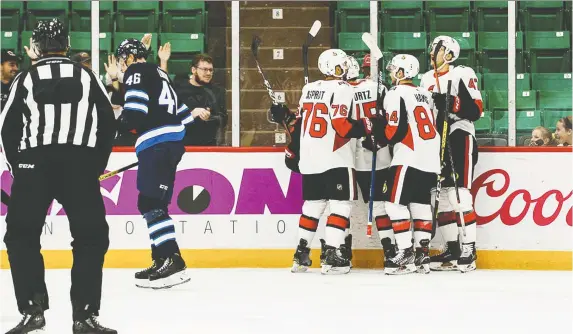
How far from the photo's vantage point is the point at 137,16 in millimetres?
7301

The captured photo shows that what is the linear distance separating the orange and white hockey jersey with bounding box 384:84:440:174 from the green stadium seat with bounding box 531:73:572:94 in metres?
1.17

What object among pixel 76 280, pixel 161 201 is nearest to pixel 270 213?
pixel 161 201

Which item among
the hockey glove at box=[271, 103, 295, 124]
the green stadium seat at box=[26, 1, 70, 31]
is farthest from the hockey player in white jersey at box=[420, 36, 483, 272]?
the green stadium seat at box=[26, 1, 70, 31]

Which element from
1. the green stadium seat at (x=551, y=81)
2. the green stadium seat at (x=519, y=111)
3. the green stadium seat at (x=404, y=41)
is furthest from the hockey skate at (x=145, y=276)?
the green stadium seat at (x=551, y=81)

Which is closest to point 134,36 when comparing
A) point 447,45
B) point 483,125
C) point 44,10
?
point 44,10

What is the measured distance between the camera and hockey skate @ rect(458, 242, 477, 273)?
21.0ft

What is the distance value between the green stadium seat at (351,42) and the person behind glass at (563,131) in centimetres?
132

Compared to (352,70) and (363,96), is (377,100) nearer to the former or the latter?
(363,96)

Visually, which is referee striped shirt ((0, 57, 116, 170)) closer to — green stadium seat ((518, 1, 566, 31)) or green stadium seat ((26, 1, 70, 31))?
green stadium seat ((26, 1, 70, 31))

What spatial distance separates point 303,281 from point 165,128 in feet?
3.84

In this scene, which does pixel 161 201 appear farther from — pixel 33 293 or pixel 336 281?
pixel 33 293

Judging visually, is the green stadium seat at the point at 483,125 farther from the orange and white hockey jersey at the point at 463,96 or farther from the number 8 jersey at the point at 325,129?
the number 8 jersey at the point at 325,129

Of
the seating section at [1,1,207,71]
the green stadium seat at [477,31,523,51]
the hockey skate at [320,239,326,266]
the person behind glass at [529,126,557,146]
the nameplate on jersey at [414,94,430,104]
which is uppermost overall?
the seating section at [1,1,207,71]

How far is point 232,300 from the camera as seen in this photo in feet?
16.5
